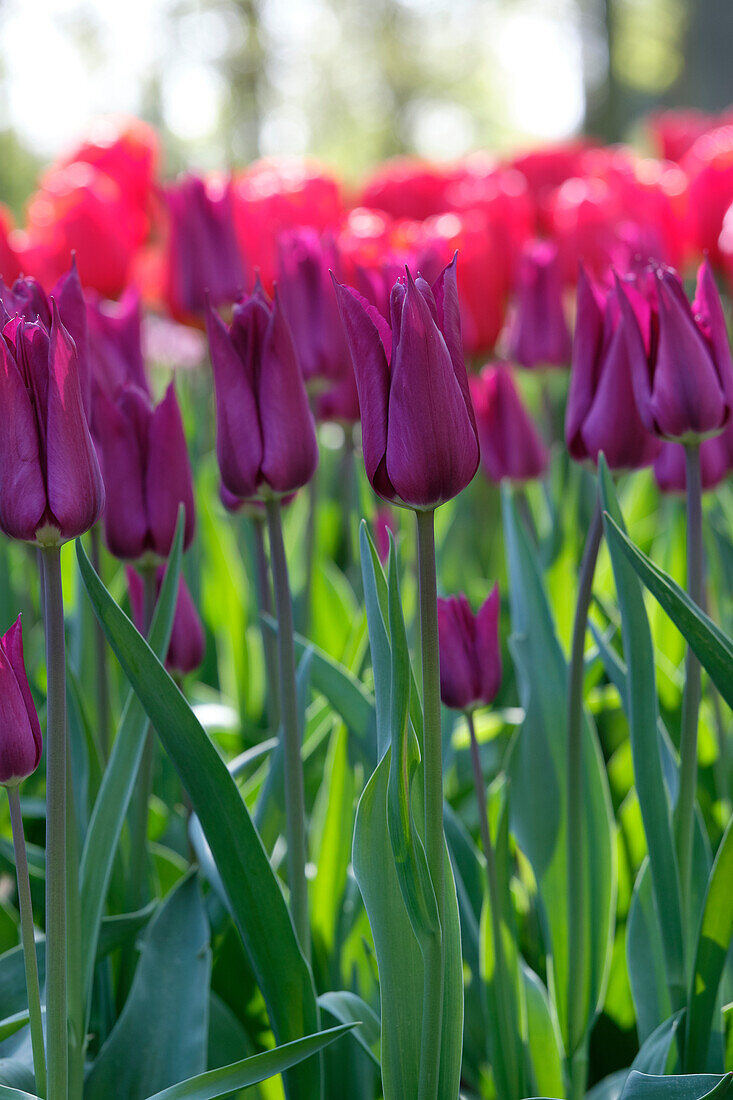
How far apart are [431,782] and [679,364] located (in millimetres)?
362

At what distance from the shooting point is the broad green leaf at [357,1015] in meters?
0.79

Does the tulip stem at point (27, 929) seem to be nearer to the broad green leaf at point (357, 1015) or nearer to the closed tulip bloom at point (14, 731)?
the closed tulip bloom at point (14, 731)

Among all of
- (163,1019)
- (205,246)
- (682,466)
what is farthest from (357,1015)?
(205,246)

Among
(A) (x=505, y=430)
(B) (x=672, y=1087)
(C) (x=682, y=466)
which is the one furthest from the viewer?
(A) (x=505, y=430)

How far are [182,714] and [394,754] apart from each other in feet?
0.50

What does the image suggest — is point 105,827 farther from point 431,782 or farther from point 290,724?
point 431,782

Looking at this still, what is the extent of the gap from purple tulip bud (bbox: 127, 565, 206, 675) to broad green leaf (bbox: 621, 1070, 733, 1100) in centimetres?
52

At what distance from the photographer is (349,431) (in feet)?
4.48

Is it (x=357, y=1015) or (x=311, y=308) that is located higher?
(x=311, y=308)

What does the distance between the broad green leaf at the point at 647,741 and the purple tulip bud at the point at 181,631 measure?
40cm

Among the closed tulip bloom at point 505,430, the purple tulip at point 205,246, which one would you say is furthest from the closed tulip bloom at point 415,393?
the purple tulip at point 205,246

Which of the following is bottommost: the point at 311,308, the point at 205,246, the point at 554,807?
the point at 554,807

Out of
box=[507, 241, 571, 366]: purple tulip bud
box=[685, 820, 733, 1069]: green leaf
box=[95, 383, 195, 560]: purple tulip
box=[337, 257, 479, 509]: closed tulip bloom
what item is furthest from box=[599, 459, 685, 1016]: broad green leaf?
box=[507, 241, 571, 366]: purple tulip bud

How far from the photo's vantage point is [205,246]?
147 centimetres
